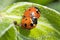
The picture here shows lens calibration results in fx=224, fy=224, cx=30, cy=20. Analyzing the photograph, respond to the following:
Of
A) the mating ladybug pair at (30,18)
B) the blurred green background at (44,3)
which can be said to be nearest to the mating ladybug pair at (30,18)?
the mating ladybug pair at (30,18)

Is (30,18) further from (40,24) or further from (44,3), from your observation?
(44,3)

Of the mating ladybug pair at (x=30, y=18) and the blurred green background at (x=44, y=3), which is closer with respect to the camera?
the mating ladybug pair at (x=30, y=18)

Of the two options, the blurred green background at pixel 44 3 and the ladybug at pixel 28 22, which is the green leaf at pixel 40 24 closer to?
the ladybug at pixel 28 22

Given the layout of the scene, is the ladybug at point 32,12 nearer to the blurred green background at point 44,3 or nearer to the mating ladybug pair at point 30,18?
the mating ladybug pair at point 30,18

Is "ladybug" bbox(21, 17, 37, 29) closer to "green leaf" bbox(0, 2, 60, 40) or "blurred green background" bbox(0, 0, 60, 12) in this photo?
"green leaf" bbox(0, 2, 60, 40)

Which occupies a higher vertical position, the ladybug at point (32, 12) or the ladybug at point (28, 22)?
the ladybug at point (32, 12)

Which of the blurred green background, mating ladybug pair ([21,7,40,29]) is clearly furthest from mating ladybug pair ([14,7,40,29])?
the blurred green background

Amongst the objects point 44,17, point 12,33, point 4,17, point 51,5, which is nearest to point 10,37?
point 12,33

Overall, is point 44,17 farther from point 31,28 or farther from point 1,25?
point 1,25
